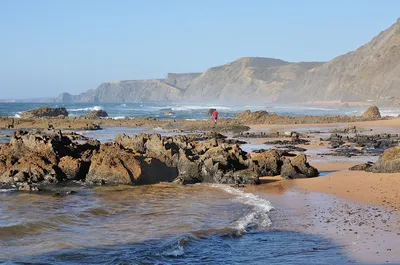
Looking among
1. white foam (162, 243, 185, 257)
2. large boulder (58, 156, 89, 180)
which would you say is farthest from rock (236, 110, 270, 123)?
white foam (162, 243, 185, 257)

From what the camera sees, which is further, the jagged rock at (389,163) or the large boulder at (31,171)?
the jagged rock at (389,163)

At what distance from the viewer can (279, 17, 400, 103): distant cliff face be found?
3499 inches

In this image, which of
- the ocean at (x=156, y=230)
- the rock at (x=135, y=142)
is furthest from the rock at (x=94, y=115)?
the ocean at (x=156, y=230)

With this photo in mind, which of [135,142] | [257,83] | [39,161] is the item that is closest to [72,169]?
[39,161]

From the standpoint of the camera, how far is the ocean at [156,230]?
802 centimetres

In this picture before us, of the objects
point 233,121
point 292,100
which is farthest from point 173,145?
point 292,100

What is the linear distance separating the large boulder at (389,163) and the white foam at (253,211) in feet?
14.4

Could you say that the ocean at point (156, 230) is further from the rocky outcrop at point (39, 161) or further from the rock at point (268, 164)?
the rock at point (268, 164)

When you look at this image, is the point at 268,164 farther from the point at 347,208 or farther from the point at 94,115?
the point at 94,115

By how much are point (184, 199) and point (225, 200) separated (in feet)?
3.09

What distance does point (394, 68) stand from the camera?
8850 cm

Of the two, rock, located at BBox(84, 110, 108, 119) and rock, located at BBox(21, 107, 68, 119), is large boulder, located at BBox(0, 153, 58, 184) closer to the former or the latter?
rock, located at BBox(84, 110, 108, 119)

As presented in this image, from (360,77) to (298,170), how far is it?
90.5 m

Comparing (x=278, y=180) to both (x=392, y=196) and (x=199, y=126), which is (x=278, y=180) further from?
(x=199, y=126)
